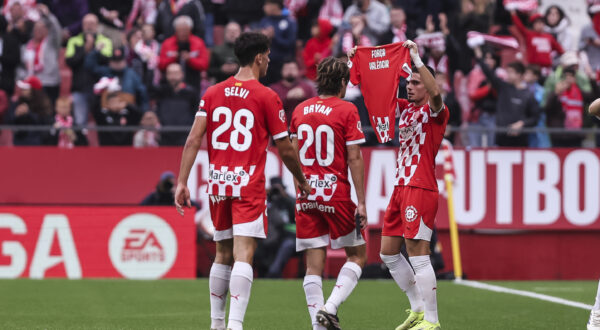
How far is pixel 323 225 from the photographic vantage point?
366 inches

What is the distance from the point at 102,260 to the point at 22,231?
53.1 inches

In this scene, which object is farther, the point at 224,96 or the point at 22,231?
the point at 22,231

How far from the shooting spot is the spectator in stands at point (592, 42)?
67.5 feet

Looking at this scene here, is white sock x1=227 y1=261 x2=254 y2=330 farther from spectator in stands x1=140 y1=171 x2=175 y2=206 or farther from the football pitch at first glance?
spectator in stands x1=140 y1=171 x2=175 y2=206

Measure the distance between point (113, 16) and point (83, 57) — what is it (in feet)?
5.80

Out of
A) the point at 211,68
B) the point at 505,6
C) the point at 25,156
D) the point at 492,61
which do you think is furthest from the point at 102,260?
the point at 505,6

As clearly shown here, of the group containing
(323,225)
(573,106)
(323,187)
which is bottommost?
(323,225)

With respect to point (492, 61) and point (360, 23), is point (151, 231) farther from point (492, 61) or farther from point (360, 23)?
point (492, 61)

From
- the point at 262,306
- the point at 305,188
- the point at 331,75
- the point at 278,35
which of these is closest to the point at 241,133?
the point at 305,188

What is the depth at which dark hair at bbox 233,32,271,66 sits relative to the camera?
838 centimetres

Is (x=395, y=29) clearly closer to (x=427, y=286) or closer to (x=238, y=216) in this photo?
(x=427, y=286)

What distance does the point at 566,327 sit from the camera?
1034 cm

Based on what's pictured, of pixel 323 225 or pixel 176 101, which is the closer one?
pixel 323 225

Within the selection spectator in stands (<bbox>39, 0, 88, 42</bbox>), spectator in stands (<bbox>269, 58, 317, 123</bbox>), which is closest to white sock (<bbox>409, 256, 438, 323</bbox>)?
spectator in stands (<bbox>269, 58, 317, 123</bbox>)
